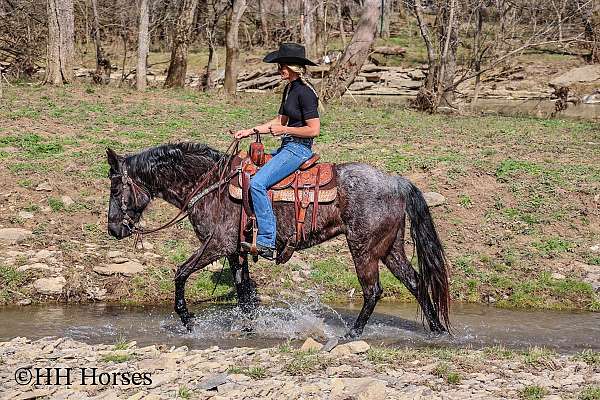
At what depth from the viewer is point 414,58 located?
47.1 metres

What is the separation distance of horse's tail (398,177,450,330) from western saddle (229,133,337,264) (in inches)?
34.9

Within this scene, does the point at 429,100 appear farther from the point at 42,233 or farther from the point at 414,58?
the point at 414,58

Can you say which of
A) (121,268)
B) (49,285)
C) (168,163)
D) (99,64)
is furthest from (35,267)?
(99,64)

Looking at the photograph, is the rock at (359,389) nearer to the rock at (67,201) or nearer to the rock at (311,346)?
the rock at (311,346)

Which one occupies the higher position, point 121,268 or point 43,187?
point 43,187

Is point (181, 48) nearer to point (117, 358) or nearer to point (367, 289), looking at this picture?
point (367, 289)

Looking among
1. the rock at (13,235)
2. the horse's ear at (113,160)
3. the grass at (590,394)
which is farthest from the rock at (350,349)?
the rock at (13,235)

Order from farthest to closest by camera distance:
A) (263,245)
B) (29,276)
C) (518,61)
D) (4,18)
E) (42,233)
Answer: (518,61)
(4,18)
(42,233)
(29,276)
(263,245)

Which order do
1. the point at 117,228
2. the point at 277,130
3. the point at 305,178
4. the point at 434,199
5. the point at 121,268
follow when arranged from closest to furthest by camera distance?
the point at 277,130 < the point at 305,178 < the point at 117,228 < the point at 121,268 < the point at 434,199

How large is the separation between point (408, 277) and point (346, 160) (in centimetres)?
652

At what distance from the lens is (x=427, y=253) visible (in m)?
8.74

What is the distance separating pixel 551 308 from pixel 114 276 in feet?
19.0

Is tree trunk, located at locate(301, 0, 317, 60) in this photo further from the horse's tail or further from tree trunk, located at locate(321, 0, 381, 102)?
the horse's tail

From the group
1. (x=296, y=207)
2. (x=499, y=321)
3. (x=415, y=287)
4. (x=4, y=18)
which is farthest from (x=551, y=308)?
(x=4, y=18)
